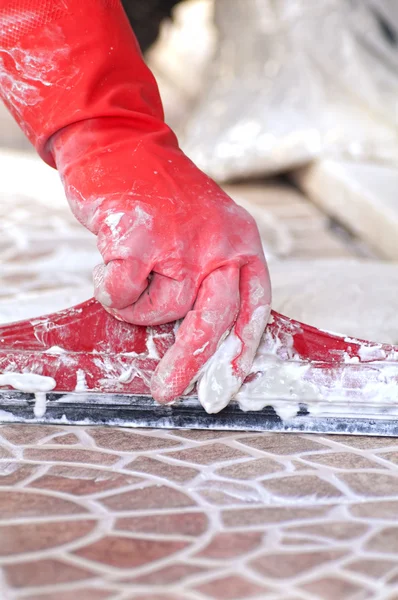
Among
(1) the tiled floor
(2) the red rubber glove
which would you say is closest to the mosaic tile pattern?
(1) the tiled floor

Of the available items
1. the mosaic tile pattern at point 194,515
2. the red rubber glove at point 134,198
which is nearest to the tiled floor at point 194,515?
the mosaic tile pattern at point 194,515

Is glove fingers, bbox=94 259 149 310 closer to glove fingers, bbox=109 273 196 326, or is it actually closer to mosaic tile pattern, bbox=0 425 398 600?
glove fingers, bbox=109 273 196 326

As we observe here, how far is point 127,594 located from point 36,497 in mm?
265

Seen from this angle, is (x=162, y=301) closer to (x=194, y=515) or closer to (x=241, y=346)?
(x=241, y=346)

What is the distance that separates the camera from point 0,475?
1.20m

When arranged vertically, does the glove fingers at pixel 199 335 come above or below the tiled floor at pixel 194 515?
above

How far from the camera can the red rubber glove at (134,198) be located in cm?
133

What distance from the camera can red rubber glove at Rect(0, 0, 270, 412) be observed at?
52.2 inches

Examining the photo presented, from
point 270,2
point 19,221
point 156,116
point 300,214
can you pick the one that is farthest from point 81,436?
point 270,2

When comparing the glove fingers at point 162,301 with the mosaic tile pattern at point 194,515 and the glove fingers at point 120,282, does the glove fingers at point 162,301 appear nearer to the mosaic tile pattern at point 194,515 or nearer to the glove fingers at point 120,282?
the glove fingers at point 120,282

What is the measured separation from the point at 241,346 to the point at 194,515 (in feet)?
1.12

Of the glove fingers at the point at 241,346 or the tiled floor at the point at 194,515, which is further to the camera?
the glove fingers at the point at 241,346

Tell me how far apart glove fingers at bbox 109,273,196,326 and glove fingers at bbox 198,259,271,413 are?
0.29 ft

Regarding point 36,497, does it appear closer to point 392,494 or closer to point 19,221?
point 392,494
